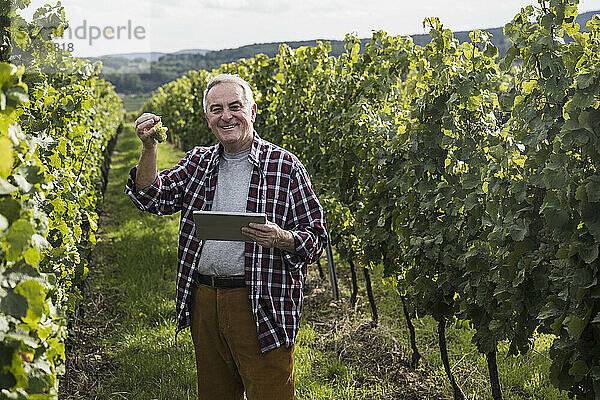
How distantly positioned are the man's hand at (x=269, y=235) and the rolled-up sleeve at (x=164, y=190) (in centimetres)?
60

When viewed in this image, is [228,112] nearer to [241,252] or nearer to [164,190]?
[164,190]

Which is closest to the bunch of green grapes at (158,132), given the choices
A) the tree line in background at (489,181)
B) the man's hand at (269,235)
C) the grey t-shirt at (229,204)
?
the grey t-shirt at (229,204)

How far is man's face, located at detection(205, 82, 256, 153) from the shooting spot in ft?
8.99

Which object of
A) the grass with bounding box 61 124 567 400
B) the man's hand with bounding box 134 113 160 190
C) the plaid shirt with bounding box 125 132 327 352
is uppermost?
the man's hand with bounding box 134 113 160 190

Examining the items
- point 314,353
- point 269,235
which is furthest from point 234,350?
point 314,353

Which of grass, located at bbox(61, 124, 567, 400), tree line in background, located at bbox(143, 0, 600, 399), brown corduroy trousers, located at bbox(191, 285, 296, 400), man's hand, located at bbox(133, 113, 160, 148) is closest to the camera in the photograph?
tree line in background, located at bbox(143, 0, 600, 399)

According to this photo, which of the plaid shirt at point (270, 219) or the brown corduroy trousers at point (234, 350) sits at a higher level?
the plaid shirt at point (270, 219)

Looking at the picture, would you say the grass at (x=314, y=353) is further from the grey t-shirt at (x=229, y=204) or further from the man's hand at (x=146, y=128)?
the man's hand at (x=146, y=128)

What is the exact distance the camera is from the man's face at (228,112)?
2.74m

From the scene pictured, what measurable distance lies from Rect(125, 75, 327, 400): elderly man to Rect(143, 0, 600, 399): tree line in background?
0.93 metres

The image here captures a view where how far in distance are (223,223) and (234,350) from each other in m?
0.68

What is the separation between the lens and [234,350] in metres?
2.76

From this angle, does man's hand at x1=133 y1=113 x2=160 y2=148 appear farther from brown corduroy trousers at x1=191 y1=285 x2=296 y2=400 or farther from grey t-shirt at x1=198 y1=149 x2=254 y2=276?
brown corduroy trousers at x1=191 y1=285 x2=296 y2=400

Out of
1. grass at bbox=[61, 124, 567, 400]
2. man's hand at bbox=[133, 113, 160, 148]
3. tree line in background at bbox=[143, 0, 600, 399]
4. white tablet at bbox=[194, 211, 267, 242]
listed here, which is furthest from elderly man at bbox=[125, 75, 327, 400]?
grass at bbox=[61, 124, 567, 400]
